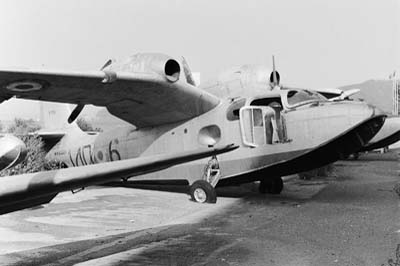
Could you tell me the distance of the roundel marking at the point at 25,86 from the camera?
7863 mm

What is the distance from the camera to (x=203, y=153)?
10.7 ft

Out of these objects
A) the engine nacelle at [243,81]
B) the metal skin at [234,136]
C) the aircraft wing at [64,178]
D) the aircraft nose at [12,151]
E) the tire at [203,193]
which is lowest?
the tire at [203,193]

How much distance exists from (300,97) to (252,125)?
1189mm

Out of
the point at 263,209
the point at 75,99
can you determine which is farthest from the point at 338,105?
the point at 75,99

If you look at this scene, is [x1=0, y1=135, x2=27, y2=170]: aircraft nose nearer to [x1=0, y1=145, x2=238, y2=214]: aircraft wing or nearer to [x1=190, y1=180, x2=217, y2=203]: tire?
[x1=0, y1=145, x2=238, y2=214]: aircraft wing

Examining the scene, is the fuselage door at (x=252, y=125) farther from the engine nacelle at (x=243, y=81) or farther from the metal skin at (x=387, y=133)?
the metal skin at (x=387, y=133)

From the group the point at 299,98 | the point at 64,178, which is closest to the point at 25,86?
the point at 299,98

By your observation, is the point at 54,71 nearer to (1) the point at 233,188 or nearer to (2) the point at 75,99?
(2) the point at 75,99

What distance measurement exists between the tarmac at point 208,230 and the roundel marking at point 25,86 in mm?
2171

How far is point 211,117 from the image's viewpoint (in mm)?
10953

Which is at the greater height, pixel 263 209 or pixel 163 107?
pixel 163 107

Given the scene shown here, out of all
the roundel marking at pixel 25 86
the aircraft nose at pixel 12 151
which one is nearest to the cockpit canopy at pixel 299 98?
the roundel marking at pixel 25 86

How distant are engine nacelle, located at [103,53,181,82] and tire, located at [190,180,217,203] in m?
2.29

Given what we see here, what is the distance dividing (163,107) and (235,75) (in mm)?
2525
